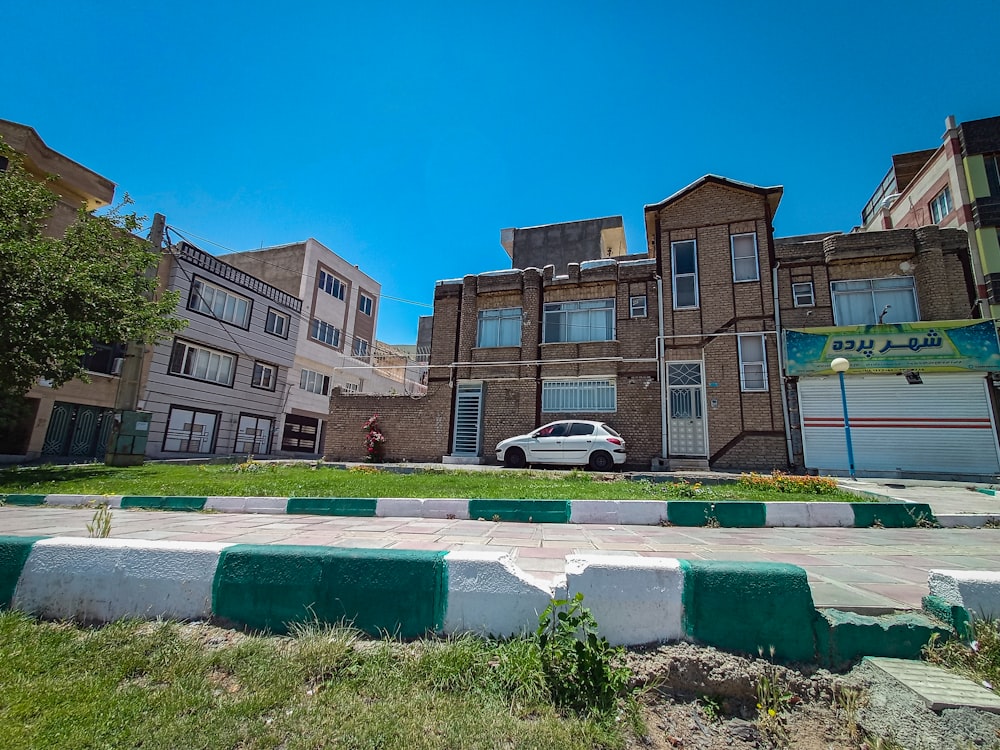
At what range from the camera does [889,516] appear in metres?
6.91

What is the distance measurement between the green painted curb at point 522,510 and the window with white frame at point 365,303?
1284 inches

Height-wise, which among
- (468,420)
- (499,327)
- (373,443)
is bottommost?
(373,443)

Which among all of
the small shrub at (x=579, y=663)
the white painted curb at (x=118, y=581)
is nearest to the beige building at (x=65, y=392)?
the white painted curb at (x=118, y=581)

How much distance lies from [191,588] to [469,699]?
75.5 inches

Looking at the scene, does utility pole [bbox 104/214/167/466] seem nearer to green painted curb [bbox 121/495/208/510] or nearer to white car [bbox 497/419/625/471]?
green painted curb [bbox 121/495/208/510]

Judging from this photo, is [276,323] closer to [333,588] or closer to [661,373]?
[661,373]

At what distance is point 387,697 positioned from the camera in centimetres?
210

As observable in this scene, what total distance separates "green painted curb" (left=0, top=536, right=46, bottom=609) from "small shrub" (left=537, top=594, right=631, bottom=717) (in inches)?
128

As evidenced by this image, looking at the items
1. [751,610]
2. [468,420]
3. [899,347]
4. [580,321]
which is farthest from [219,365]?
[899,347]

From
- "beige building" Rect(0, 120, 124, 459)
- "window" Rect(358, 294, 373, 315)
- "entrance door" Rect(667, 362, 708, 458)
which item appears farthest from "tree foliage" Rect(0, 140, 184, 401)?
"window" Rect(358, 294, 373, 315)

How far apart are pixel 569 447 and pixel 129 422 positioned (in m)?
14.0

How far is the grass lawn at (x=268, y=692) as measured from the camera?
1824mm

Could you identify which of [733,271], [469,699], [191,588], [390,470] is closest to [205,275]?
[390,470]

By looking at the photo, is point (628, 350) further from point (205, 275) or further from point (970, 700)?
point (205, 275)
